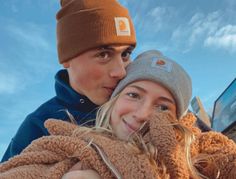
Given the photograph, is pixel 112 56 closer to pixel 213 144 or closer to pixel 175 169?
pixel 213 144

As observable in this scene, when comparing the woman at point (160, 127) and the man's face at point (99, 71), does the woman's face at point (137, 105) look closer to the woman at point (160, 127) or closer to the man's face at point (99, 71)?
the woman at point (160, 127)

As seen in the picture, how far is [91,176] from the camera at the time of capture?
0.85 metres

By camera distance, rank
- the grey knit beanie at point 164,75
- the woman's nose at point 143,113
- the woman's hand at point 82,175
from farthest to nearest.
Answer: the grey knit beanie at point 164,75 < the woman's nose at point 143,113 < the woman's hand at point 82,175

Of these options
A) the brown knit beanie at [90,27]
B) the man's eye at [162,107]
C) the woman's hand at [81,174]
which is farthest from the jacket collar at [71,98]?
the woman's hand at [81,174]

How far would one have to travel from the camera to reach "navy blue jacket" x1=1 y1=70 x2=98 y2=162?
139 centimetres

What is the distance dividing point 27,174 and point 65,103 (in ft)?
1.85

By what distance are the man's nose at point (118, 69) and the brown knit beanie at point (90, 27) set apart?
0.37 feet

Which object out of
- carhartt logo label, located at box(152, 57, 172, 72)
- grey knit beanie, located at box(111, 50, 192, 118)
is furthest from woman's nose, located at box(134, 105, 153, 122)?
carhartt logo label, located at box(152, 57, 172, 72)

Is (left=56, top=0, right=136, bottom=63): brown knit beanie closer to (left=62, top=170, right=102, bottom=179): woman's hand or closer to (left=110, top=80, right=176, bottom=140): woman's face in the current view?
(left=110, top=80, right=176, bottom=140): woman's face

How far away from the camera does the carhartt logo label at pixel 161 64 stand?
1.32 meters

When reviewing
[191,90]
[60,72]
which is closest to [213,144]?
[191,90]

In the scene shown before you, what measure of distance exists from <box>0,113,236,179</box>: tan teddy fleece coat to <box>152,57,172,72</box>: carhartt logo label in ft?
1.06

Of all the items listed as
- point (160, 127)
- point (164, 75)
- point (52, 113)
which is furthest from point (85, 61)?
point (160, 127)

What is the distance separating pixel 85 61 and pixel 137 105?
0.38 meters
